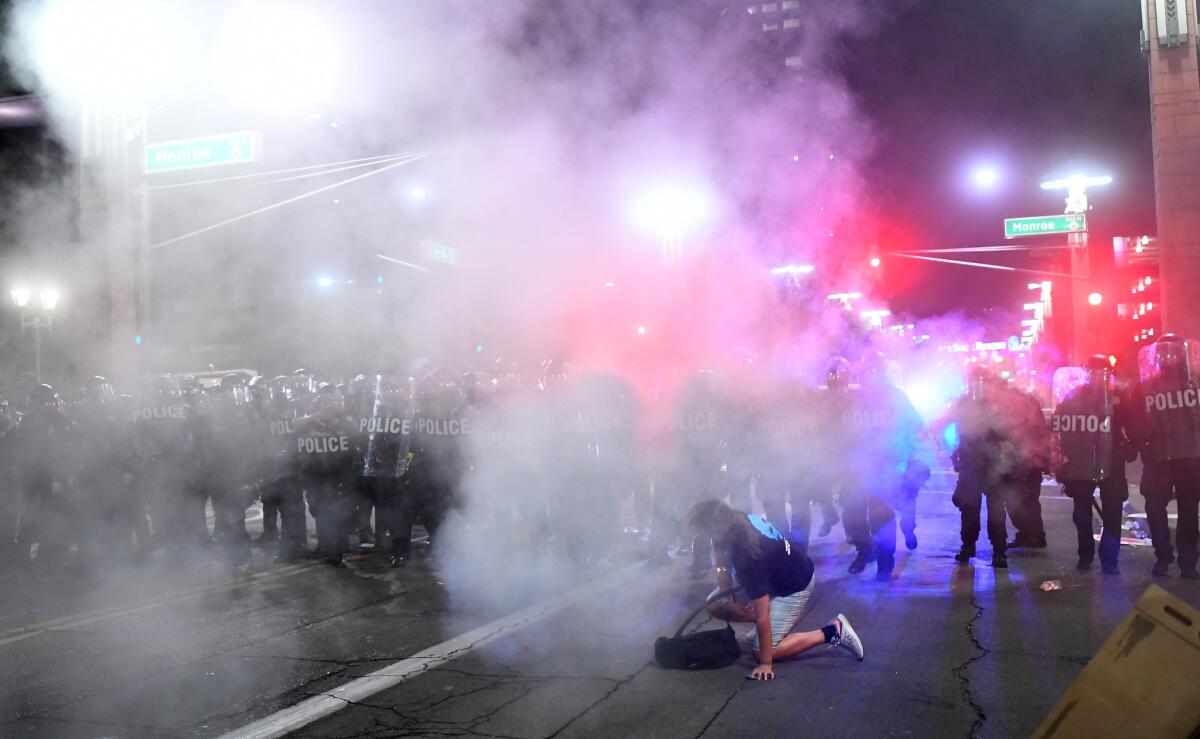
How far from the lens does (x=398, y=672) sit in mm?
3807

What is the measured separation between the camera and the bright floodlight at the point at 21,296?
765cm

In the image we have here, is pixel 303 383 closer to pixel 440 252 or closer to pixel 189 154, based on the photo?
pixel 440 252

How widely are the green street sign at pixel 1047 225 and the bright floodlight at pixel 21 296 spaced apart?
17509 mm

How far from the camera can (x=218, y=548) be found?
6.93m

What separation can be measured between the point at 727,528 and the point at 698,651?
0.53 m

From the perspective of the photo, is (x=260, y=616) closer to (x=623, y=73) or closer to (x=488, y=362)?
(x=488, y=362)

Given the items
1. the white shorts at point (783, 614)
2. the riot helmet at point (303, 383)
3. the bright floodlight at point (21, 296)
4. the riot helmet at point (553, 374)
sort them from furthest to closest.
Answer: the bright floodlight at point (21, 296) → the riot helmet at point (303, 383) → the riot helmet at point (553, 374) → the white shorts at point (783, 614)

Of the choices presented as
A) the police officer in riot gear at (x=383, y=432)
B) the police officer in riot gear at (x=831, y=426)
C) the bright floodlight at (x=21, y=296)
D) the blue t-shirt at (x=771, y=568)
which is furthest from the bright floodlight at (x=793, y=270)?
the bright floodlight at (x=21, y=296)

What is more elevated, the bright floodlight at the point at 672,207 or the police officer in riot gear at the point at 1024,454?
the bright floodlight at the point at 672,207

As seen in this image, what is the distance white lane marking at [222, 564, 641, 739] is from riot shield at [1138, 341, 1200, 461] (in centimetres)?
346

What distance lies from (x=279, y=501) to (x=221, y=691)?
3.49m

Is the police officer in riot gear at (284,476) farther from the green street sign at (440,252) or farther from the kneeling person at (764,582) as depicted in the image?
the kneeling person at (764,582)

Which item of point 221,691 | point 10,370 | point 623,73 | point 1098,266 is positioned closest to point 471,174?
point 623,73

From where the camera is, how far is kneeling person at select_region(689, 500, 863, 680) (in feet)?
12.0
